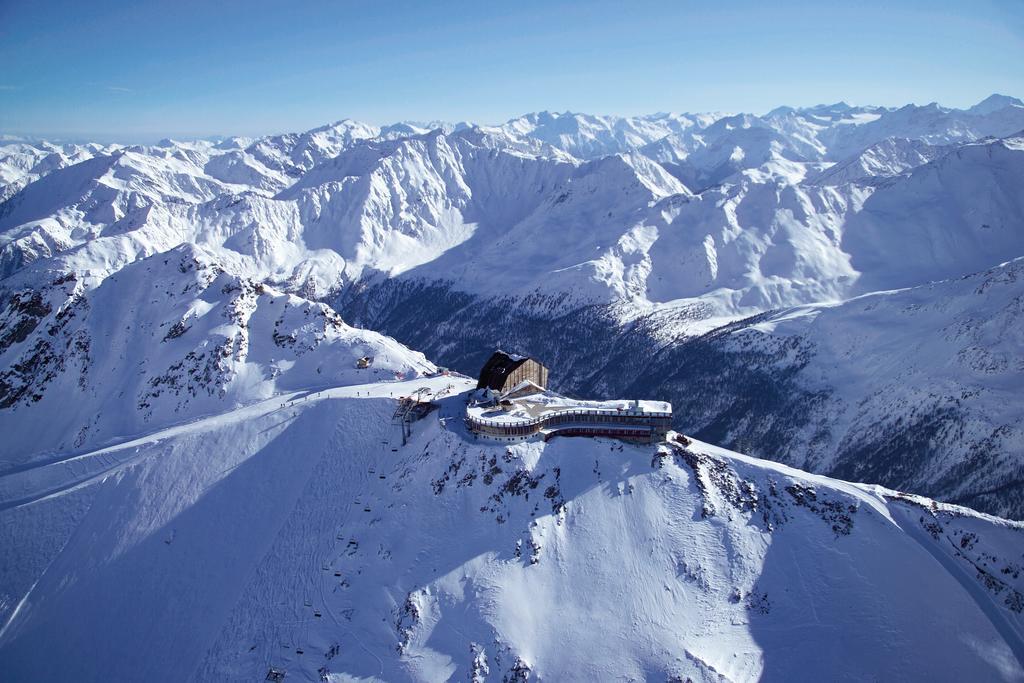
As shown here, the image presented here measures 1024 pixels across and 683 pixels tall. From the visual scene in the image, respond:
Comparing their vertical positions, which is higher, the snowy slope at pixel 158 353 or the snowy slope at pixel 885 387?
the snowy slope at pixel 158 353

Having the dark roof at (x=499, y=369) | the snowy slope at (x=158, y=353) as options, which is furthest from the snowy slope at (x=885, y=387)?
the snowy slope at (x=158, y=353)

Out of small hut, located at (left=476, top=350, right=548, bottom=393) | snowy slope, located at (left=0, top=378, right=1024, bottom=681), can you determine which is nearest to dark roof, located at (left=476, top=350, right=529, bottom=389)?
small hut, located at (left=476, top=350, right=548, bottom=393)

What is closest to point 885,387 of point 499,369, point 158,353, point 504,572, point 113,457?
point 499,369

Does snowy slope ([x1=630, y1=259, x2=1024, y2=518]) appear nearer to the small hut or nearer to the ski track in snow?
the small hut

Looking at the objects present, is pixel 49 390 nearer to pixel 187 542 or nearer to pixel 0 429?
pixel 0 429

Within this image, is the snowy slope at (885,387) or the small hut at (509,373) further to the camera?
the snowy slope at (885,387)

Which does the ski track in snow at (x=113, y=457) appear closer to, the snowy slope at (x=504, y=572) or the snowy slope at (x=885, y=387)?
the snowy slope at (x=504, y=572)

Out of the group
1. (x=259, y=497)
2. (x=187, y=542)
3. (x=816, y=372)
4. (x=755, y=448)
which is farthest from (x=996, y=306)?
(x=187, y=542)
